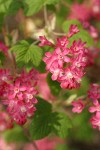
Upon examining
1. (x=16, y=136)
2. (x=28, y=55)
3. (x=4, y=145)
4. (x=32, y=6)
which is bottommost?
(x=4, y=145)

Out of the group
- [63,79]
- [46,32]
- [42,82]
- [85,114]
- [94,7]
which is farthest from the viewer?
[94,7]

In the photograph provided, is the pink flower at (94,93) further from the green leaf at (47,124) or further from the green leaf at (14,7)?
the green leaf at (14,7)

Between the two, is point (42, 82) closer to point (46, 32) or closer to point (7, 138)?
point (7, 138)

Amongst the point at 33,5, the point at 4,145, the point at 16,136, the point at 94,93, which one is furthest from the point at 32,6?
the point at 4,145

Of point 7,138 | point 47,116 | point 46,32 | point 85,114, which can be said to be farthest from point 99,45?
point 7,138

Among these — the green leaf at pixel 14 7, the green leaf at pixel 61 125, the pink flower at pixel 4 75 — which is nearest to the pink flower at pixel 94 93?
the green leaf at pixel 61 125

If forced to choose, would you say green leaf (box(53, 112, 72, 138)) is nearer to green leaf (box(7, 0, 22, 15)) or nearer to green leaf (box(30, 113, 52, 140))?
green leaf (box(30, 113, 52, 140))

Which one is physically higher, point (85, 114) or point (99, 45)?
point (99, 45)

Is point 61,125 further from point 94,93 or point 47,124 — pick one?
point 94,93
